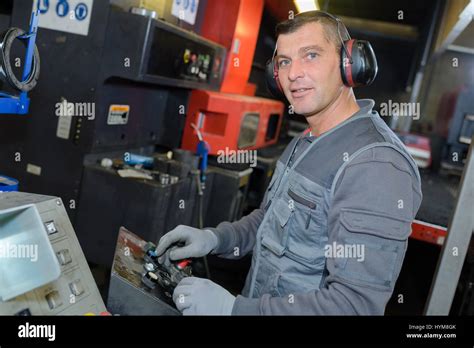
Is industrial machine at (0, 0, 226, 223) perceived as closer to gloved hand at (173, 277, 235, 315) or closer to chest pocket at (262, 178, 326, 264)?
chest pocket at (262, 178, 326, 264)

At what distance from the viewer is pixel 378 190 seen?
40.6 inches

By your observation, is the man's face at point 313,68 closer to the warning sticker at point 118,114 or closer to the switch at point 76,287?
the switch at point 76,287

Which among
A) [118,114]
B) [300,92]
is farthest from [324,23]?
[118,114]

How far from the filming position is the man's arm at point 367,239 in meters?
1.01

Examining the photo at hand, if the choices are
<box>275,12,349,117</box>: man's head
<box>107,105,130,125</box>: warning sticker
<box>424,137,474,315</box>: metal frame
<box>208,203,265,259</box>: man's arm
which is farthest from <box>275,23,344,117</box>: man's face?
<box>107,105,130,125</box>: warning sticker

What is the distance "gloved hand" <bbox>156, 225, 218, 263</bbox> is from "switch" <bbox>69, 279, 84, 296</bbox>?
30 centimetres

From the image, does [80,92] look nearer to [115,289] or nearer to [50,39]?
[50,39]

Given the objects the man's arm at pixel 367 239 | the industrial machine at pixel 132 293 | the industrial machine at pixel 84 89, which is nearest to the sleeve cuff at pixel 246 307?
the man's arm at pixel 367 239

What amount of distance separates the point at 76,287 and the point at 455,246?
1.38m

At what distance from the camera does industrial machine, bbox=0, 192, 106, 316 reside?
0.85 metres

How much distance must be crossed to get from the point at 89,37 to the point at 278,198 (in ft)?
4.23

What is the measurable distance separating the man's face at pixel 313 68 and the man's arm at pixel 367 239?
0.96 feet
